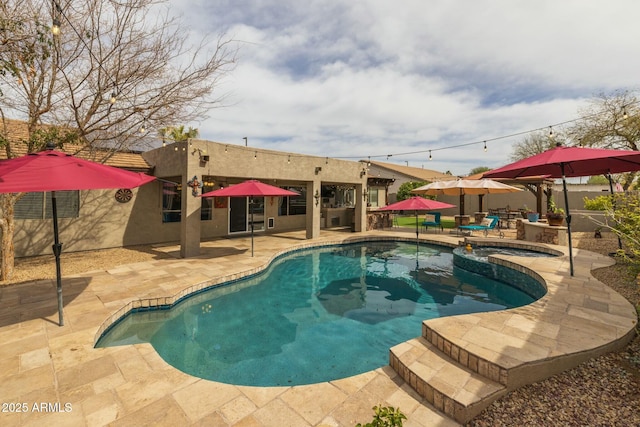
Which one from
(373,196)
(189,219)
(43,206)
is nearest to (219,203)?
(189,219)

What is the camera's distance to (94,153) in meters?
9.82

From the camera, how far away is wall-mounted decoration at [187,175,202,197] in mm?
9602

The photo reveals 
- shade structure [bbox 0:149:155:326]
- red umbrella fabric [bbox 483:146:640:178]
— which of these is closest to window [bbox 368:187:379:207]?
red umbrella fabric [bbox 483:146:640:178]

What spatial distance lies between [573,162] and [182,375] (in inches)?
384

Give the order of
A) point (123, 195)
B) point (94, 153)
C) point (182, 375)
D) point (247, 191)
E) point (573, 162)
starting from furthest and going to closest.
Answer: point (123, 195), point (94, 153), point (247, 191), point (573, 162), point (182, 375)

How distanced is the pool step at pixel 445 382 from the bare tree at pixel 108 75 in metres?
9.38

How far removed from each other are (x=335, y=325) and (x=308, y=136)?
2327 centimetres

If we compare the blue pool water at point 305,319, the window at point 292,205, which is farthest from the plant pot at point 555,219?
the window at point 292,205

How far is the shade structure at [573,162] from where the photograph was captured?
557cm

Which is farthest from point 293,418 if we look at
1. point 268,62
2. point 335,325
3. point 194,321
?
point 268,62

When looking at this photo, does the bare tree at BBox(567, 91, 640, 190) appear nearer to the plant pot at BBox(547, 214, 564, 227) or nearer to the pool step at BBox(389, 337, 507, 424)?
the plant pot at BBox(547, 214, 564, 227)

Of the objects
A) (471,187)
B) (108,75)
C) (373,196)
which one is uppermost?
(108,75)

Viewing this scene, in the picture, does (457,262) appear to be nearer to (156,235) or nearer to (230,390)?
(230,390)

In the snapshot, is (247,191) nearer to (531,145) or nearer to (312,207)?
(312,207)
